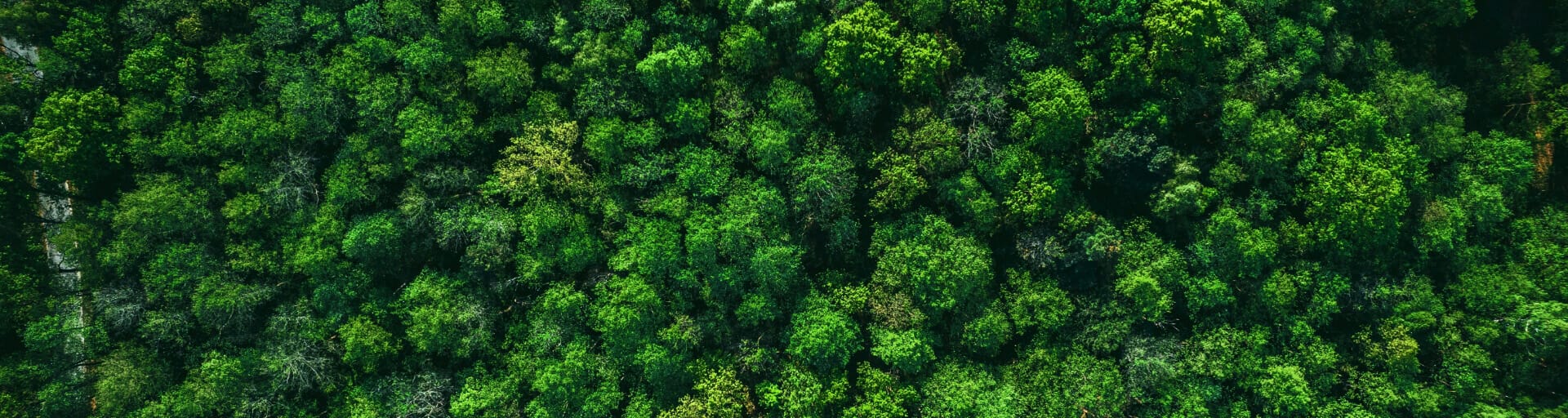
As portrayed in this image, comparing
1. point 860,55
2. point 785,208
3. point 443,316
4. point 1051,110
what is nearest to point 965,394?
point 785,208

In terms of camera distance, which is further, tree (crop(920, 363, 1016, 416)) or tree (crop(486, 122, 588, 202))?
tree (crop(486, 122, 588, 202))

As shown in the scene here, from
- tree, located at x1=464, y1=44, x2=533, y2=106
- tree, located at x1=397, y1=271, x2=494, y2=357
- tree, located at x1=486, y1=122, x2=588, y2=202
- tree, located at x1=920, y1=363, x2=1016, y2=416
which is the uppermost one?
tree, located at x1=464, y1=44, x2=533, y2=106

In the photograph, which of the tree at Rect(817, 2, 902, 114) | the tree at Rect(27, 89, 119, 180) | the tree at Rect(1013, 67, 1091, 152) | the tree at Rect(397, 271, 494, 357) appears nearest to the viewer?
the tree at Rect(1013, 67, 1091, 152)

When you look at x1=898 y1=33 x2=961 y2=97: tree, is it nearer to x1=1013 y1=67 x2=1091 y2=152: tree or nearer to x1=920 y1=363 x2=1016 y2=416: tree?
x1=1013 y1=67 x2=1091 y2=152: tree

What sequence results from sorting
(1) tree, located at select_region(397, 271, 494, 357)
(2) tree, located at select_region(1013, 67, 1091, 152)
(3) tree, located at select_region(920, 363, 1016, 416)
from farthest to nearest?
(1) tree, located at select_region(397, 271, 494, 357) → (3) tree, located at select_region(920, 363, 1016, 416) → (2) tree, located at select_region(1013, 67, 1091, 152)

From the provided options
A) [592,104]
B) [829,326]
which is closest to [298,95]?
[592,104]

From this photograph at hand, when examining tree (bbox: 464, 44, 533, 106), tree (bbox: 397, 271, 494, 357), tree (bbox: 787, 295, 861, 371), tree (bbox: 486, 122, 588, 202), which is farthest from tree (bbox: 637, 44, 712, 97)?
tree (bbox: 397, 271, 494, 357)

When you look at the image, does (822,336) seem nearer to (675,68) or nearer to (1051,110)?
(675,68)

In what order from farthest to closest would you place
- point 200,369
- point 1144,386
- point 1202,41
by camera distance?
point 200,369
point 1144,386
point 1202,41

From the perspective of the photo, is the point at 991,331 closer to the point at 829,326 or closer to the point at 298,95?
the point at 829,326
